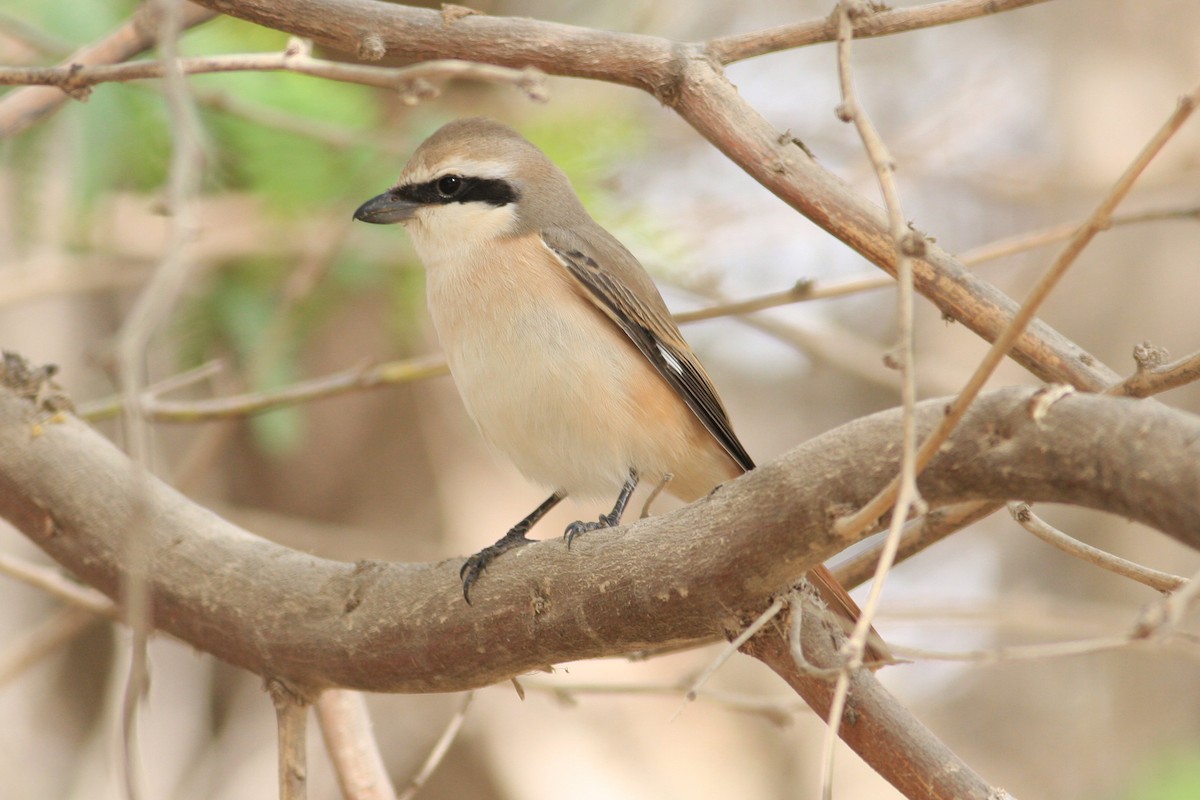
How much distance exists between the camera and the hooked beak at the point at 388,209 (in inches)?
148

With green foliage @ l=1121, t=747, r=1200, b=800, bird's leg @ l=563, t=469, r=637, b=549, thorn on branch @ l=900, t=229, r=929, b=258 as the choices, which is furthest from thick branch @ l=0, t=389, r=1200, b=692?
green foliage @ l=1121, t=747, r=1200, b=800

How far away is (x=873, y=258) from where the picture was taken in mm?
2439

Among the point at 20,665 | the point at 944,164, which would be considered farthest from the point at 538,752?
the point at 944,164

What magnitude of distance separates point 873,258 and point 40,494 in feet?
6.94

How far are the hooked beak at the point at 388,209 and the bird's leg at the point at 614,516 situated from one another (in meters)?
1.12

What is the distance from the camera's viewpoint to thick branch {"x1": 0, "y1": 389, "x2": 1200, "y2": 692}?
160 centimetres

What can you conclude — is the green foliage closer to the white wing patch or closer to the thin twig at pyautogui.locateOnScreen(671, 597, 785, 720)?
the white wing patch

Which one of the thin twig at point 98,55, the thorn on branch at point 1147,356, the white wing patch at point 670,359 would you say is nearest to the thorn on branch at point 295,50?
the thin twig at point 98,55

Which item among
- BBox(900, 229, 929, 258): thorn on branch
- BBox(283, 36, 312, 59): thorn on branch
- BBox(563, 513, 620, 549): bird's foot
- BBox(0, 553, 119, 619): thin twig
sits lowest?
BBox(900, 229, 929, 258): thorn on branch

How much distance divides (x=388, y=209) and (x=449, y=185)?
0.21 metres

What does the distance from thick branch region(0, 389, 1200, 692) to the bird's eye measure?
1.33 metres

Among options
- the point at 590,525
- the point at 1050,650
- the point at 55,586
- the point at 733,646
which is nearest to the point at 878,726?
the point at 733,646

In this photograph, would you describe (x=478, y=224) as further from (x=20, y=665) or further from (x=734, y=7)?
(x=734, y=7)

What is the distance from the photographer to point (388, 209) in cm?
381
